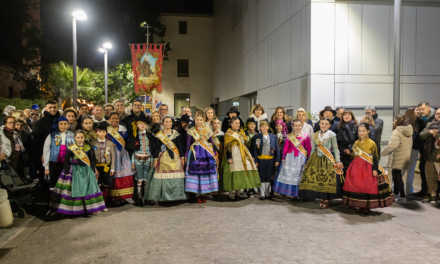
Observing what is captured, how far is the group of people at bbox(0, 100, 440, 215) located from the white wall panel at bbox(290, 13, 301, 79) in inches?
173

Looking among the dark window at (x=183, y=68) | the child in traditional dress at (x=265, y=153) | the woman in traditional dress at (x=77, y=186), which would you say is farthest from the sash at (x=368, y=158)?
the dark window at (x=183, y=68)

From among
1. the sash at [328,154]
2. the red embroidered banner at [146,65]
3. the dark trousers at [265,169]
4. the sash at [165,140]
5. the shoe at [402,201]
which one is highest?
the red embroidered banner at [146,65]

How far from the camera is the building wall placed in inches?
1219

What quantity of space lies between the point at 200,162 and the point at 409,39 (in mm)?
8526

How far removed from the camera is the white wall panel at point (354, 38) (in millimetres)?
10984

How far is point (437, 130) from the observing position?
684 centimetres

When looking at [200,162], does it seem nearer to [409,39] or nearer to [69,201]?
[69,201]

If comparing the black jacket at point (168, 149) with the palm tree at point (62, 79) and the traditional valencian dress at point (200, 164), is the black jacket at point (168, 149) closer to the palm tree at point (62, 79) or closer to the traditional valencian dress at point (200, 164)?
the traditional valencian dress at point (200, 164)

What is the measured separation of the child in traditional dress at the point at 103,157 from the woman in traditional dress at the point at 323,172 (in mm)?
3725

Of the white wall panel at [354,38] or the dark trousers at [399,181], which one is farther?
the white wall panel at [354,38]

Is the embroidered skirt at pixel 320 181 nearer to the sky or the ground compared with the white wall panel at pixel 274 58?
nearer to the ground

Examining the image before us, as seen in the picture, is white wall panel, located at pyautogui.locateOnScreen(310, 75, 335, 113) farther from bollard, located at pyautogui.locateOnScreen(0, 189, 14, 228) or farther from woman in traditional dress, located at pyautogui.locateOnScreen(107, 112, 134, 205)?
bollard, located at pyautogui.locateOnScreen(0, 189, 14, 228)

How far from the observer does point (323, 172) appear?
6891 millimetres

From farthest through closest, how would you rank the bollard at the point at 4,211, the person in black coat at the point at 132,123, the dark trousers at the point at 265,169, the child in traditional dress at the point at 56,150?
the dark trousers at the point at 265,169, the person in black coat at the point at 132,123, the child in traditional dress at the point at 56,150, the bollard at the point at 4,211
